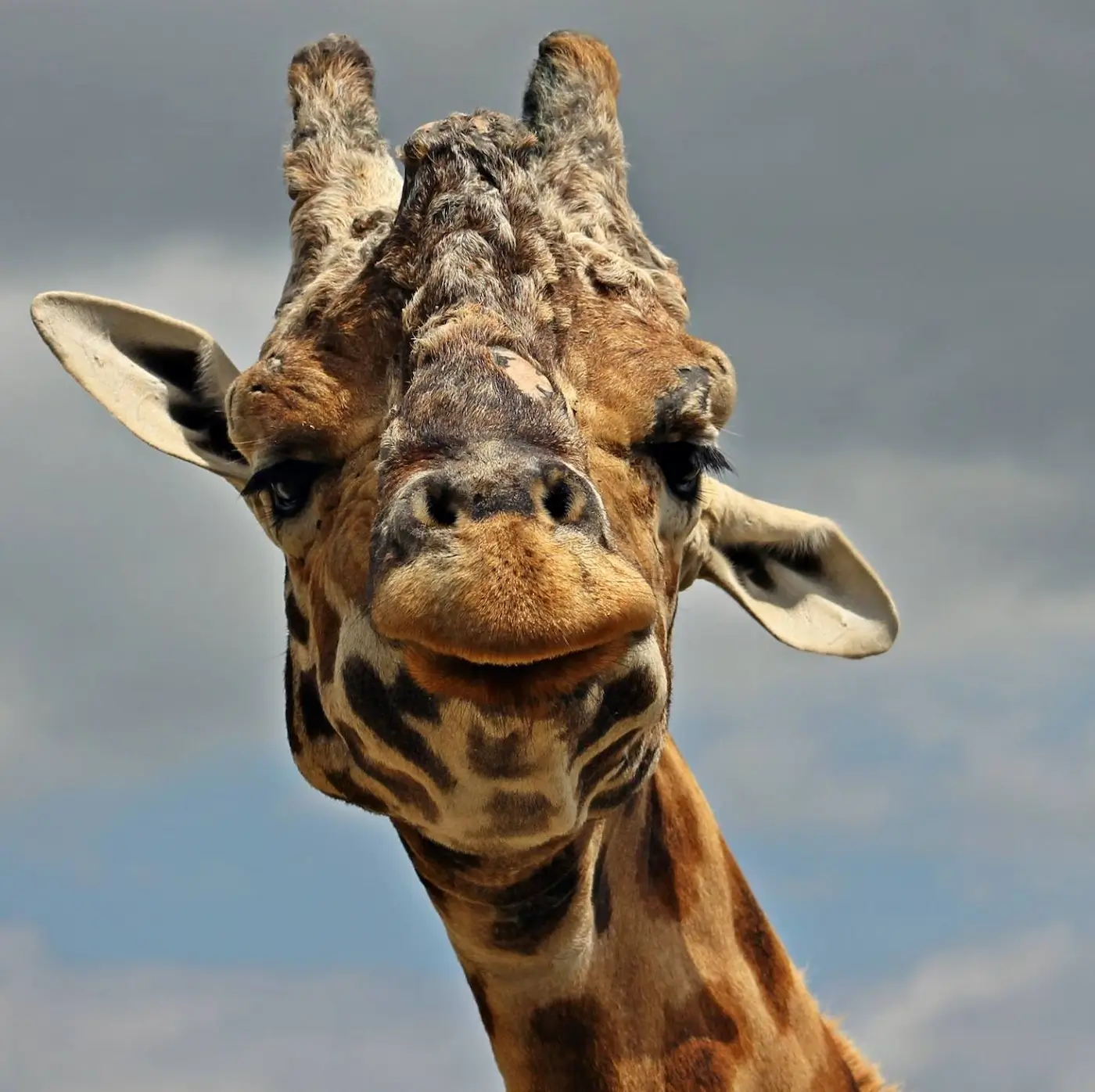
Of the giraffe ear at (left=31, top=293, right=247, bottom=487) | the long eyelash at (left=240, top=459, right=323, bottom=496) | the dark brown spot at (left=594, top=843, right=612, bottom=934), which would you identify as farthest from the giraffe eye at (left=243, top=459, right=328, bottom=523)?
the dark brown spot at (left=594, top=843, right=612, bottom=934)

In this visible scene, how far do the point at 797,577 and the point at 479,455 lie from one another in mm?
3742

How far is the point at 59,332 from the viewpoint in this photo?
7902 millimetres

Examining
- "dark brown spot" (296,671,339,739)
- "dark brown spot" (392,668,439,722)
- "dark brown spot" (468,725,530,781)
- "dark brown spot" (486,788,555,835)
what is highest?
"dark brown spot" (296,671,339,739)

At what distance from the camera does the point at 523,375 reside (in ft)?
18.6

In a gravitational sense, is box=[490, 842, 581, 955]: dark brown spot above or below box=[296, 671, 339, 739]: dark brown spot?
below

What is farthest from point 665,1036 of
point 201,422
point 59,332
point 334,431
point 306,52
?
point 306,52

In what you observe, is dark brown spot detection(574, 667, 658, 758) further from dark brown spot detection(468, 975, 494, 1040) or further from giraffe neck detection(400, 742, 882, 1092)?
dark brown spot detection(468, 975, 494, 1040)

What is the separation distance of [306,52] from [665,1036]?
5014 millimetres

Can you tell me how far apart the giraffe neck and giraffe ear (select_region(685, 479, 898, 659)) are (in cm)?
115

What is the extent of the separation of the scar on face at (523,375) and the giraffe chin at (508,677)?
903 millimetres

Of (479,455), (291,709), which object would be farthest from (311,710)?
(479,455)

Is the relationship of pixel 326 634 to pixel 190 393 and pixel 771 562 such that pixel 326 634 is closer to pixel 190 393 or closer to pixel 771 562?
pixel 190 393

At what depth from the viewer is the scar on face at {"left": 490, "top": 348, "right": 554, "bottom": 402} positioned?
5.60 metres

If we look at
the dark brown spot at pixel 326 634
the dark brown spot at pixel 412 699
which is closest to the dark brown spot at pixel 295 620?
the dark brown spot at pixel 326 634
